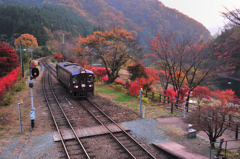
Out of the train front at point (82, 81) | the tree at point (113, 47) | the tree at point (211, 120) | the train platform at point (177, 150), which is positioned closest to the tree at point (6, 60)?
the tree at point (113, 47)

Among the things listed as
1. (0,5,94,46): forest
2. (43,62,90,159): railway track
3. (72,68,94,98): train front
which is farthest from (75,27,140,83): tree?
(0,5,94,46): forest

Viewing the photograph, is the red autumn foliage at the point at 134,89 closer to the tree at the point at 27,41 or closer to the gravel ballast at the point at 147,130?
the gravel ballast at the point at 147,130

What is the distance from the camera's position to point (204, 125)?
30.3 feet

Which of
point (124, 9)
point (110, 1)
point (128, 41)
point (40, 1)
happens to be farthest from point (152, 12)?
point (40, 1)

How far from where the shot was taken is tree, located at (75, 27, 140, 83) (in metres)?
27.1

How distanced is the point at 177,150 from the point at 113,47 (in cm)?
2022

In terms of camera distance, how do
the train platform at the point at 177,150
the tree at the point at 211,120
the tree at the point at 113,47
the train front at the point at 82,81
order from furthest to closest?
the tree at the point at 113,47 → the train front at the point at 82,81 → the tree at the point at 211,120 → the train platform at the point at 177,150

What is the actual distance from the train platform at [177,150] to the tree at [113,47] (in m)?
18.2

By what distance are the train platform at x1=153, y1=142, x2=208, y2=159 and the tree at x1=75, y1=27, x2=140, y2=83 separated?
1823 centimetres

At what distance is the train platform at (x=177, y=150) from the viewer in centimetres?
849

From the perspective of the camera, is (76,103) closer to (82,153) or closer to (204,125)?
(82,153)

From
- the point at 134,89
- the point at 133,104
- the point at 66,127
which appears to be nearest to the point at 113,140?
the point at 66,127

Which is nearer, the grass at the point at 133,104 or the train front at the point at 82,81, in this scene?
the grass at the point at 133,104

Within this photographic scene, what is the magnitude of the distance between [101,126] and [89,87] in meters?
7.78
